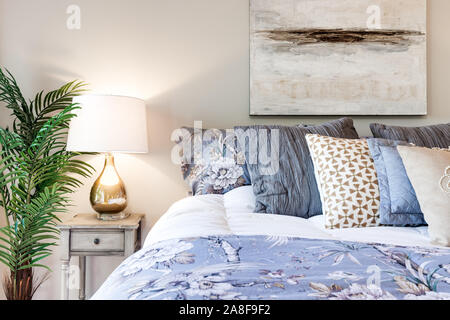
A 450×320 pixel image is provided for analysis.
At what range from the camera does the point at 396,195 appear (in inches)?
48.2

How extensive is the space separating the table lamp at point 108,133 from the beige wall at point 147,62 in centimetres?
27

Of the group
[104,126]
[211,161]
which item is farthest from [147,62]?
[211,161]

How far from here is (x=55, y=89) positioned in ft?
6.82

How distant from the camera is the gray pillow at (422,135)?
1.58 m

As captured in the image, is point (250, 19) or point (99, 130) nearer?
point (99, 130)

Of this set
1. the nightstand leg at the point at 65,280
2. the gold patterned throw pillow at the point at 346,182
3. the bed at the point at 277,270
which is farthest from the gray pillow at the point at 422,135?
the nightstand leg at the point at 65,280

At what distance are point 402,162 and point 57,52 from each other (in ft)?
6.83

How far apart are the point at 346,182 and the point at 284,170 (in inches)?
11.0

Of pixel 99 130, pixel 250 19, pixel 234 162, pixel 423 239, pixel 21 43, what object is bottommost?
pixel 423 239

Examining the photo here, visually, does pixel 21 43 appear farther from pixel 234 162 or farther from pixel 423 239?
pixel 423 239

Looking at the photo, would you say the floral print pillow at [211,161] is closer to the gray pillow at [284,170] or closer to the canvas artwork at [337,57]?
the gray pillow at [284,170]

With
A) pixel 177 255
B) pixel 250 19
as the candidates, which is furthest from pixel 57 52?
pixel 177 255
